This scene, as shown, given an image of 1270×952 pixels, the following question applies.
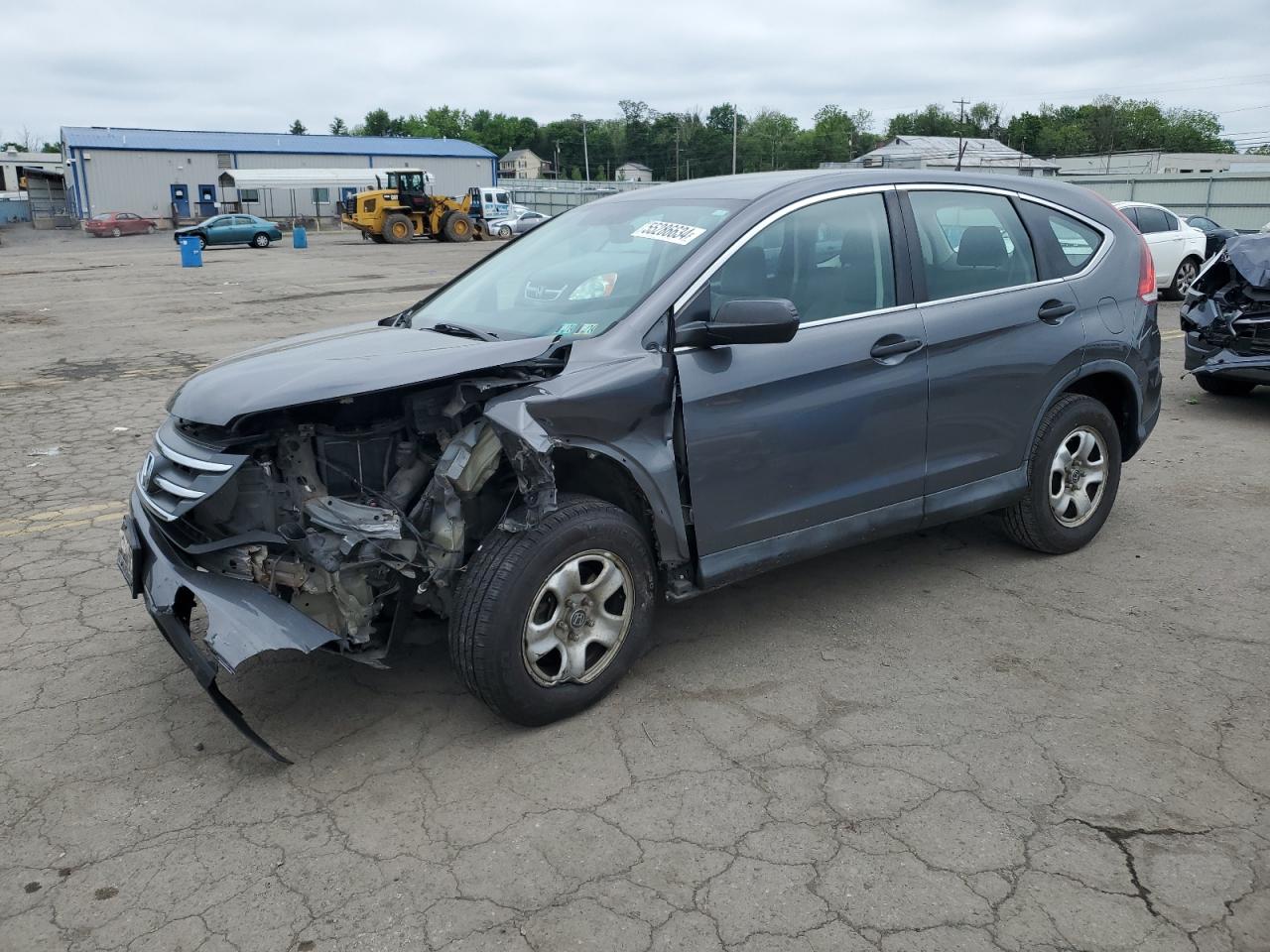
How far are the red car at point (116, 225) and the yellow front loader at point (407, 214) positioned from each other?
1721cm

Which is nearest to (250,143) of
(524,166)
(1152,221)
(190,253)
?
(190,253)

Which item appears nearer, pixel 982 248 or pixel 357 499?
pixel 357 499

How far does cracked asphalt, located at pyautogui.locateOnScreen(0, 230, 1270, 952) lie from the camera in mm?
2596

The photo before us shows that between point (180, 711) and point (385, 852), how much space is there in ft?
4.15

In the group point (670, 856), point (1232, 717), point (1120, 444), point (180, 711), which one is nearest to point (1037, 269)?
point (1120, 444)

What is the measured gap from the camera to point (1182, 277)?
16469 millimetres

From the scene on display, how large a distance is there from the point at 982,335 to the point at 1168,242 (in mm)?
13776

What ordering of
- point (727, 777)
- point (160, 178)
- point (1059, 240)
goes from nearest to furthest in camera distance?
1. point (727, 777)
2. point (1059, 240)
3. point (160, 178)

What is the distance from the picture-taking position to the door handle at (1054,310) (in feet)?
15.1

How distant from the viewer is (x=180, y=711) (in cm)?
366

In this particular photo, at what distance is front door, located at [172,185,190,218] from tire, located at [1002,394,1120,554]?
6368cm

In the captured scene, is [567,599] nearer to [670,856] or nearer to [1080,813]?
[670,856]

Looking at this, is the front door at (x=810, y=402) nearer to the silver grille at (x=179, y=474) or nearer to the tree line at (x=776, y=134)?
the silver grille at (x=179, y=474)

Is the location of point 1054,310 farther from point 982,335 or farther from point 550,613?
point 550,613
